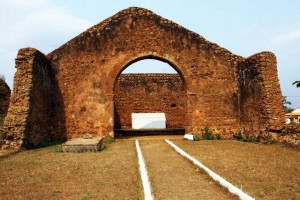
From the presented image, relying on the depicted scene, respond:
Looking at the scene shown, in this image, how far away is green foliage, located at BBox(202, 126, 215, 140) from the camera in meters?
12.6

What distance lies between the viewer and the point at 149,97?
20.4 metres

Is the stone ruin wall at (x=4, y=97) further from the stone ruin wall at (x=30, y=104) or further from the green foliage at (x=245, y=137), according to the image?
the green foliage at (x=245, y=137)

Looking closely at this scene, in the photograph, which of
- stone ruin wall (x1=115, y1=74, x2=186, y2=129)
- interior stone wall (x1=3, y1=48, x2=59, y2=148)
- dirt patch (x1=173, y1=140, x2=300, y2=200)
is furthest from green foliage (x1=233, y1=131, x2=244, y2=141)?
stone ruin wall (x1=115, y1=74, x2=186, y2=129)

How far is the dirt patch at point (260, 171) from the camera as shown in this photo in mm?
4398

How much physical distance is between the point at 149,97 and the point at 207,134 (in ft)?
26.9

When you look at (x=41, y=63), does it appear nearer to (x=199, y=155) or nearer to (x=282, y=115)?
(x=199, y=155)

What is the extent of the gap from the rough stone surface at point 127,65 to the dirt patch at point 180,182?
5.82 metres

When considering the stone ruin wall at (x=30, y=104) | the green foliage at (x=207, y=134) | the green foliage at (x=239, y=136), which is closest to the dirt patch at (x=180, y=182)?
the stone ruin wall at (x=30, y=104)

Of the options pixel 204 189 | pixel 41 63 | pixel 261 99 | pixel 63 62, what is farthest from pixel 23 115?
pixel 261 99

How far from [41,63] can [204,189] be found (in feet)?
29.6

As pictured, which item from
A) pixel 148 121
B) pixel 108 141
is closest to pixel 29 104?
pixel 108 141

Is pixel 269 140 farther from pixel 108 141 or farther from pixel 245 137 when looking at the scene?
pixel 108 141

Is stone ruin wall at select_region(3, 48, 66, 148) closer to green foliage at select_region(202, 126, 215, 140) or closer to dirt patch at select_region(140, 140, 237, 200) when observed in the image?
dirt patch at select_region(140, 140, 237, 200)

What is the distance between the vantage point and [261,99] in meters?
11.3
